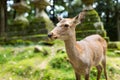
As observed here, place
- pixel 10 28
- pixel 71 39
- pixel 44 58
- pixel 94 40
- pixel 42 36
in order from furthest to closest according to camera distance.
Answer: pixel 10 28, pixel 42 36, pixel 44 58, pixel 94 40, pixel 71 39

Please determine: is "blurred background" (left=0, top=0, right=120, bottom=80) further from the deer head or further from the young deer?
the deer head

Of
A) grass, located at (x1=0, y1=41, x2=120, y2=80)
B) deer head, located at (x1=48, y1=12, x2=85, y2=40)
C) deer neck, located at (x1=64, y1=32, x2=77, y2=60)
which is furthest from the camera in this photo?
grass, located at (x1=0, y1=41, x2=120, y2=80)

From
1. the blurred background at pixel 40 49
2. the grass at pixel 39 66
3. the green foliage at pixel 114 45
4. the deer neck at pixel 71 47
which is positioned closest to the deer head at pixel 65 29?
the deer neck at pixel 71 47

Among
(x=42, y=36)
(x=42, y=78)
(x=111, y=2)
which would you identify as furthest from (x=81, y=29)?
(x=111, y=2)

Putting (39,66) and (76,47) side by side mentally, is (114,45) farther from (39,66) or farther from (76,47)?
(76,47)

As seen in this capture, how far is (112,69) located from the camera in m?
8.12

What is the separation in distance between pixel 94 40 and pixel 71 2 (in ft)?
56.1

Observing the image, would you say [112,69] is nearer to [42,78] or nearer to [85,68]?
[42,78]

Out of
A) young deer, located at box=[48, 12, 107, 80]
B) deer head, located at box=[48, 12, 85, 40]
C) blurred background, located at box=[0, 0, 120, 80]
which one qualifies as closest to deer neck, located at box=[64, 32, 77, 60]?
young deer, located at box=[48, 12, 107, 80]

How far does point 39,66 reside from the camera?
8.15m

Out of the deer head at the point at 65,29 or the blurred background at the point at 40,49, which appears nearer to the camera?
the deer head at the point at 65,29

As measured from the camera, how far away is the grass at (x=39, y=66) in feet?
25.2

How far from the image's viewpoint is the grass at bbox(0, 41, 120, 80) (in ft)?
25.2

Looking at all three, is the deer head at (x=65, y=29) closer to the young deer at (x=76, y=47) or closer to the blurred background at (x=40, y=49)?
the young deer at (x=76, y=47)
